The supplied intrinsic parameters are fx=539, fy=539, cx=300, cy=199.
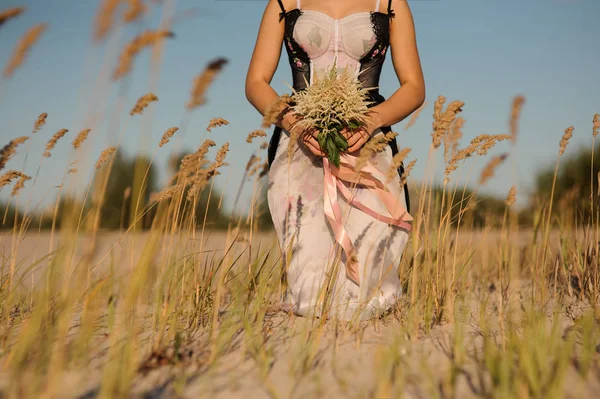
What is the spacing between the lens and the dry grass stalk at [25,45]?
1663 mm

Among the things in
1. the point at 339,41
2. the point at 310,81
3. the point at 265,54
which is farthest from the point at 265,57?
the point at 339,41

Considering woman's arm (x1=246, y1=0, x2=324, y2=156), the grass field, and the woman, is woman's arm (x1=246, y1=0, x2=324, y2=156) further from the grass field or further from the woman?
the grass field

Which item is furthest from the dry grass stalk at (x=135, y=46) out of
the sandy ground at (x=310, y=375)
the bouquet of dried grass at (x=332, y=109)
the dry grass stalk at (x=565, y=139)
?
the dry grass stalk at (x=565, y=139)

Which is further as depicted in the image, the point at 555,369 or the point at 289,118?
the point at 289,118

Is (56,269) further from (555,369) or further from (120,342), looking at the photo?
(555,369)

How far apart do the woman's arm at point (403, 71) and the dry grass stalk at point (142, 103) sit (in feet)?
3.94

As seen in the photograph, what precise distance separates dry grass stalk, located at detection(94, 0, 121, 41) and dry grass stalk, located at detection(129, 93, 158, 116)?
0.21 m

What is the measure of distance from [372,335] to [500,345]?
0.48 meters

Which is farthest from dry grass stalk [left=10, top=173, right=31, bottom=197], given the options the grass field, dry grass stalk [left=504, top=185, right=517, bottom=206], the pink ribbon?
dry grass stalk [left=504, top=185, right=517, bottom=206]

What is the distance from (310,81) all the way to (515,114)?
103 centimetres

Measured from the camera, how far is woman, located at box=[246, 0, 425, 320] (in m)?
2.67

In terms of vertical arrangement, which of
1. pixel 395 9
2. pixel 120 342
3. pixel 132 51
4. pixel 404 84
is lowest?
pixel 120 342

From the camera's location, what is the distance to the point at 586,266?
2.97 m

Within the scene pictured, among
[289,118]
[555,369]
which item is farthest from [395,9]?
[555,369]
